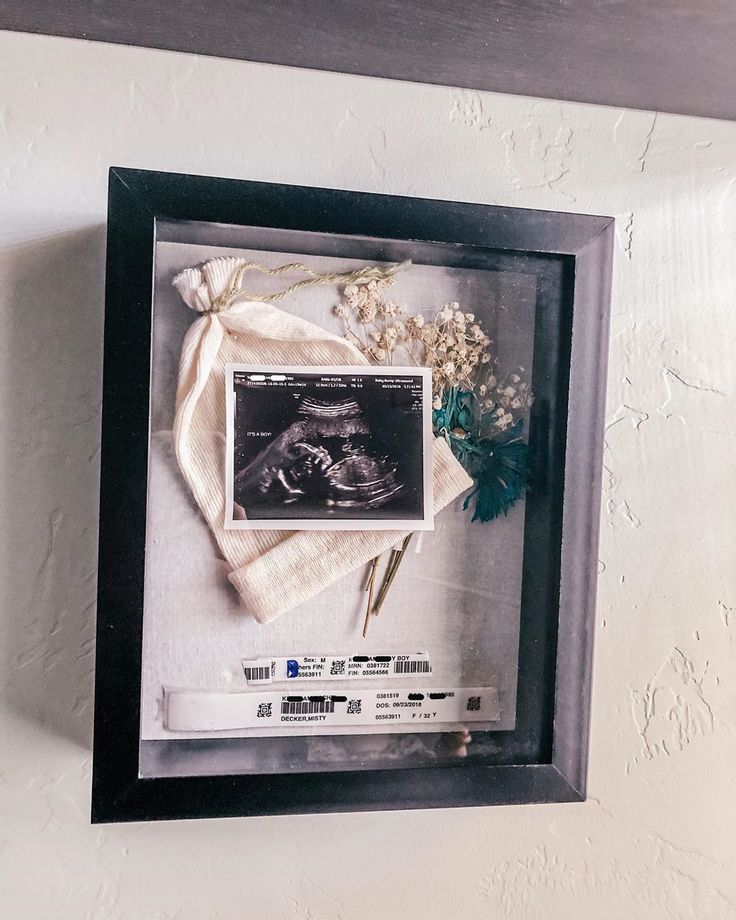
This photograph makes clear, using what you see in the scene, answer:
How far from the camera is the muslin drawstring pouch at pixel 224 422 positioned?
1.96 ft

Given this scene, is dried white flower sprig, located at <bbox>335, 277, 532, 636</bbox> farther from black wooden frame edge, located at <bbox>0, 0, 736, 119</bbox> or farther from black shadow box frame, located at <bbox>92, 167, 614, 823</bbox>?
black wooden frame edge, located at <bbox>0, 0, 736, 119</bbox>

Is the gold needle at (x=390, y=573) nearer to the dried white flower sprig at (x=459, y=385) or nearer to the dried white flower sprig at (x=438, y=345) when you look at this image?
the dried white flower sprig at (x=459, y=385)

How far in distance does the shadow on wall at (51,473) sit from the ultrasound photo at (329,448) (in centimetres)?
14

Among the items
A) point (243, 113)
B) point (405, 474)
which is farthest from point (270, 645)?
point (243, 113)

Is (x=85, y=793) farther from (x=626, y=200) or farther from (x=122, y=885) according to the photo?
(x=626, y=200)

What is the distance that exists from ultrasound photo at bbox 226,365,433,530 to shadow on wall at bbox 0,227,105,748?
0.14 metres

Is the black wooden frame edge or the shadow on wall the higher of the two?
the black wooden frame edge

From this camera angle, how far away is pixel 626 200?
29.5 inches

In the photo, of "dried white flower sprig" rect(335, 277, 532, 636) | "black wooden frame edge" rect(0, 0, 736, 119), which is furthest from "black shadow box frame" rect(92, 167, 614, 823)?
"black wooden frame edge" rect(0, 0, 736, 119)

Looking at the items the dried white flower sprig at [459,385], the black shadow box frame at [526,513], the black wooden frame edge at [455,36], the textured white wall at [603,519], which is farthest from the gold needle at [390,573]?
the black wooden frame edge at [455,36]

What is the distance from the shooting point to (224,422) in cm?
60

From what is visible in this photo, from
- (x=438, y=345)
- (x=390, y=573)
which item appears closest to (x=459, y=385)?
(x=438, y=345)

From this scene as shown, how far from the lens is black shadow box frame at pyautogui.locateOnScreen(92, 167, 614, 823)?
0.58 metres

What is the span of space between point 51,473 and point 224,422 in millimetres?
164
